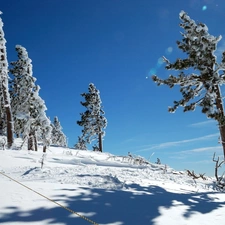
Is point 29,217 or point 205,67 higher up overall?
point 205,67

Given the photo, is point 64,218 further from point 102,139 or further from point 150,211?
point 102,139

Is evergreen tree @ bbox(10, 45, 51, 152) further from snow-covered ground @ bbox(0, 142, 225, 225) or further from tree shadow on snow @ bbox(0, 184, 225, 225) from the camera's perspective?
tree shadow on snow @ bbox(0, 184, 225, 225)

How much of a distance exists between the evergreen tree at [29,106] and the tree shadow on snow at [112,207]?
48.7 ft

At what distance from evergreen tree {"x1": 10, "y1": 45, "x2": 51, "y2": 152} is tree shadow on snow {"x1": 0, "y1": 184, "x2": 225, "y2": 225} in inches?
585

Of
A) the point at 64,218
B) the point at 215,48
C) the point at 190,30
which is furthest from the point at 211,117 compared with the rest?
the point at 64,218

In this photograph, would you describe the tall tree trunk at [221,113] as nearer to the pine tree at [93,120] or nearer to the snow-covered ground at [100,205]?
the snow-covered ground at [100,205]

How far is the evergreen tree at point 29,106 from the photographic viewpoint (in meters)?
19.7

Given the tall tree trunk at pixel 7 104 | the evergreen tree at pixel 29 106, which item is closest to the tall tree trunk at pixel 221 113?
the evergreen tree at pixel 29 106

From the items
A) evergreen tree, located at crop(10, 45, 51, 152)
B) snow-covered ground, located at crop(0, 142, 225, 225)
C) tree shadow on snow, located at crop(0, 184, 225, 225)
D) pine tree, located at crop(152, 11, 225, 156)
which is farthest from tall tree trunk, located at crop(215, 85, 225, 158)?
evergreen tree, located at crop(10, 45, 51, 152)

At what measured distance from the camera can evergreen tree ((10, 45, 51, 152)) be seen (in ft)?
64.7

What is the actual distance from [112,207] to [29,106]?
19250mm

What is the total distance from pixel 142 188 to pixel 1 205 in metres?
3.62

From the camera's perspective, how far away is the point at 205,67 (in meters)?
14.0

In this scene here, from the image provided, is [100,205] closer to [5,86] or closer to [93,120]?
[5,86]
